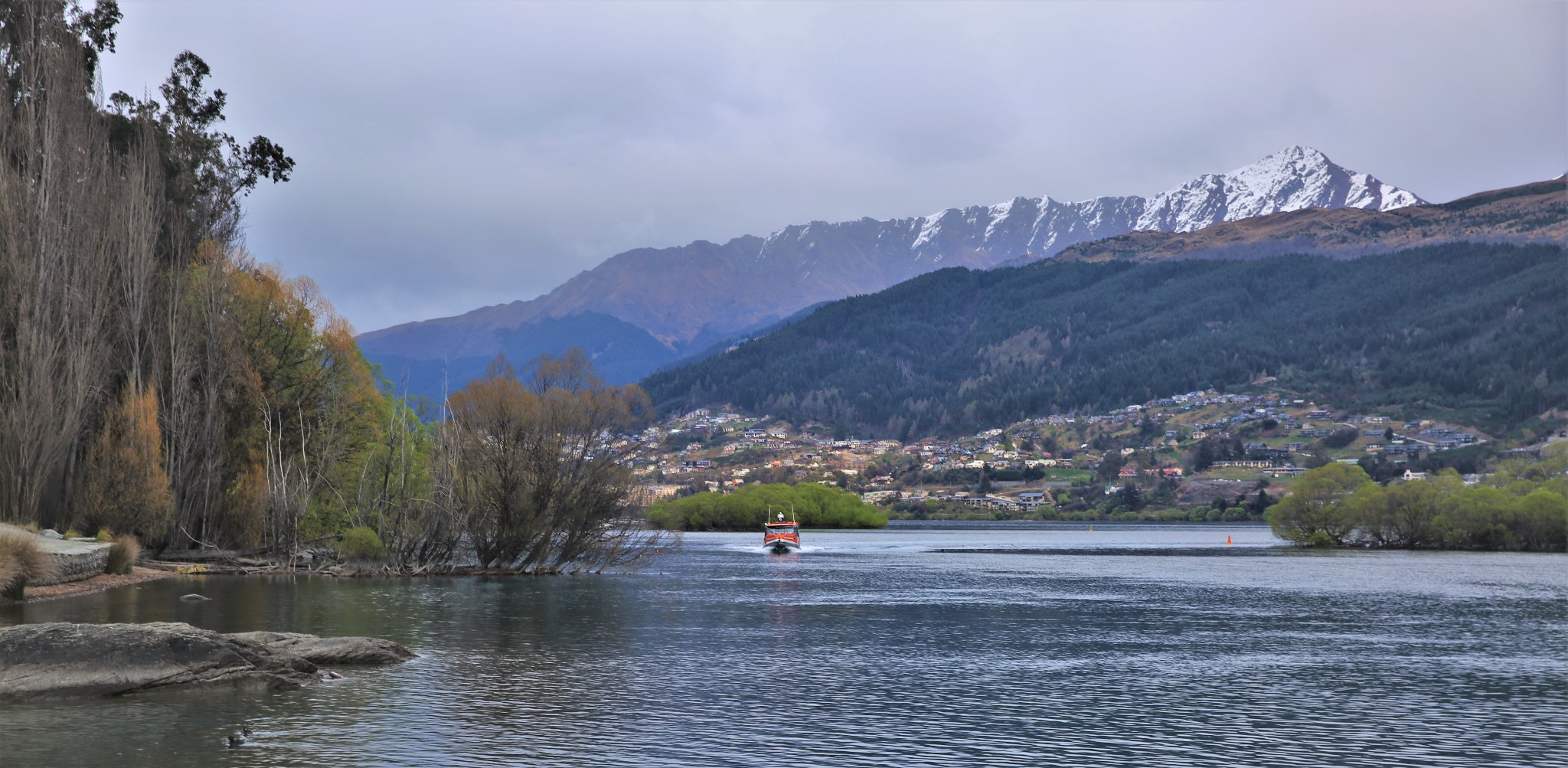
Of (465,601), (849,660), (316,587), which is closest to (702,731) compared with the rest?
(849,660)

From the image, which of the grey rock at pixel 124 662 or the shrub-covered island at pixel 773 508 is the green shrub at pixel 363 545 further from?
the shrub-covered island at pixel 773 508

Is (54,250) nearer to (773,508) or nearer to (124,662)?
(124,662)

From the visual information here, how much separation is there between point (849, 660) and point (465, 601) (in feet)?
66.9

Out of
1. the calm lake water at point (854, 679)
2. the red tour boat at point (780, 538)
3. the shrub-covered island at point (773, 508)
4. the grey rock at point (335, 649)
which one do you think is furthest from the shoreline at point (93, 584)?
the shrub-covered island at point (773, 508)

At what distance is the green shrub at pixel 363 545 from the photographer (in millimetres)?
61969

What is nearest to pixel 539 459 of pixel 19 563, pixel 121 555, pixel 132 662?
pixel 121 555

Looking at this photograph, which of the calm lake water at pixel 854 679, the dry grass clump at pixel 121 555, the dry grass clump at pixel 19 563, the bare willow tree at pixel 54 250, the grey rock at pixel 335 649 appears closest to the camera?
the calm lake water at pixel 854 679

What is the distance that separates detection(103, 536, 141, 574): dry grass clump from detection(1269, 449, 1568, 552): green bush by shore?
97.6 metres

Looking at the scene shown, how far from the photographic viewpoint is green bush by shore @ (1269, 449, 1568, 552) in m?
108

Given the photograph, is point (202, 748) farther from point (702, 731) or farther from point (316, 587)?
point (316, 587)

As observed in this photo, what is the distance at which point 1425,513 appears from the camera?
112000 millimetres

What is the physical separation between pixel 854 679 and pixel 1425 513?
99.4 meters

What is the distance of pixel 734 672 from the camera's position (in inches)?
1203

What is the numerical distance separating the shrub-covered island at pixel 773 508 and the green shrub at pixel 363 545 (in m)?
100
